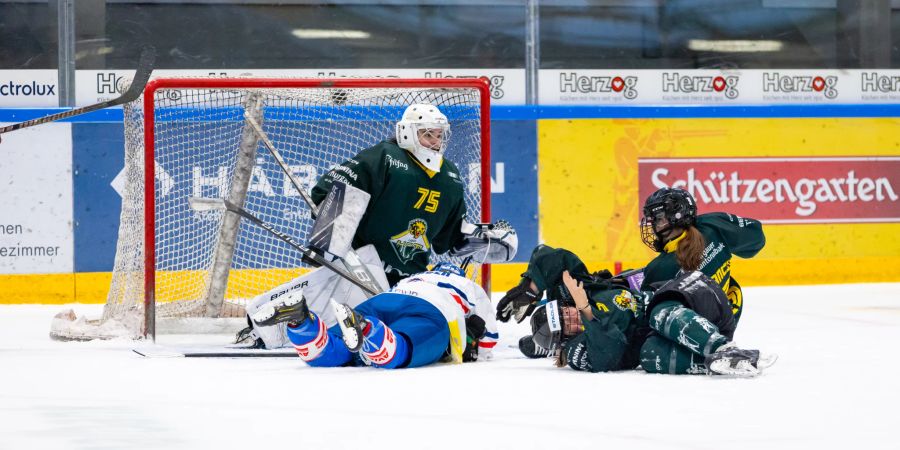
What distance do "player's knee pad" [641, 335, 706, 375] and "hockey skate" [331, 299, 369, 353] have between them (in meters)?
0.87

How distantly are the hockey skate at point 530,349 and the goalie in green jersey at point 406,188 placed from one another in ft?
2.08

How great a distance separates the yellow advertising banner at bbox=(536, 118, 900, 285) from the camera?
25.3 ft

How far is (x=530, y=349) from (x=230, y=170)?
2697 millimetres

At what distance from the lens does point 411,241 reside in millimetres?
4918

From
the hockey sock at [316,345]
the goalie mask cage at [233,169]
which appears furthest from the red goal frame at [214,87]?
the hockey sock at [316,345]

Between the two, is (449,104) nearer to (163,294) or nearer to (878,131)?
(163,294)

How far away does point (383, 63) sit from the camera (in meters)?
7.75

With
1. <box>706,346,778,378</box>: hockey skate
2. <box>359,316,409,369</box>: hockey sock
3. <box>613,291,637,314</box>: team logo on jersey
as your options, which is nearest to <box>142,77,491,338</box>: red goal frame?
<box>359,316,409,369</box>: hockey sock

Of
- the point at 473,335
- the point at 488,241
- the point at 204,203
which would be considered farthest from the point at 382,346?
the point at 204,203

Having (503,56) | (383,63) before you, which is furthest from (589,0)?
(383,63)

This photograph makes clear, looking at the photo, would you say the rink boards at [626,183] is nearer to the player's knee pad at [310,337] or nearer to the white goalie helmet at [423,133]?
the white goalie helmet at [423,133]

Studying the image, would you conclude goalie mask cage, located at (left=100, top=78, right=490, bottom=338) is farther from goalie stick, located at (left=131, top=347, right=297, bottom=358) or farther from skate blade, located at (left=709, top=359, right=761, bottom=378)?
skate blade, located at (left=709, top=359, right=761, bottom=378)

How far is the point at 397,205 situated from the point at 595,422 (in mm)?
2011

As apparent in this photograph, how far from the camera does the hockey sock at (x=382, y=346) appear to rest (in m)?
4.04
